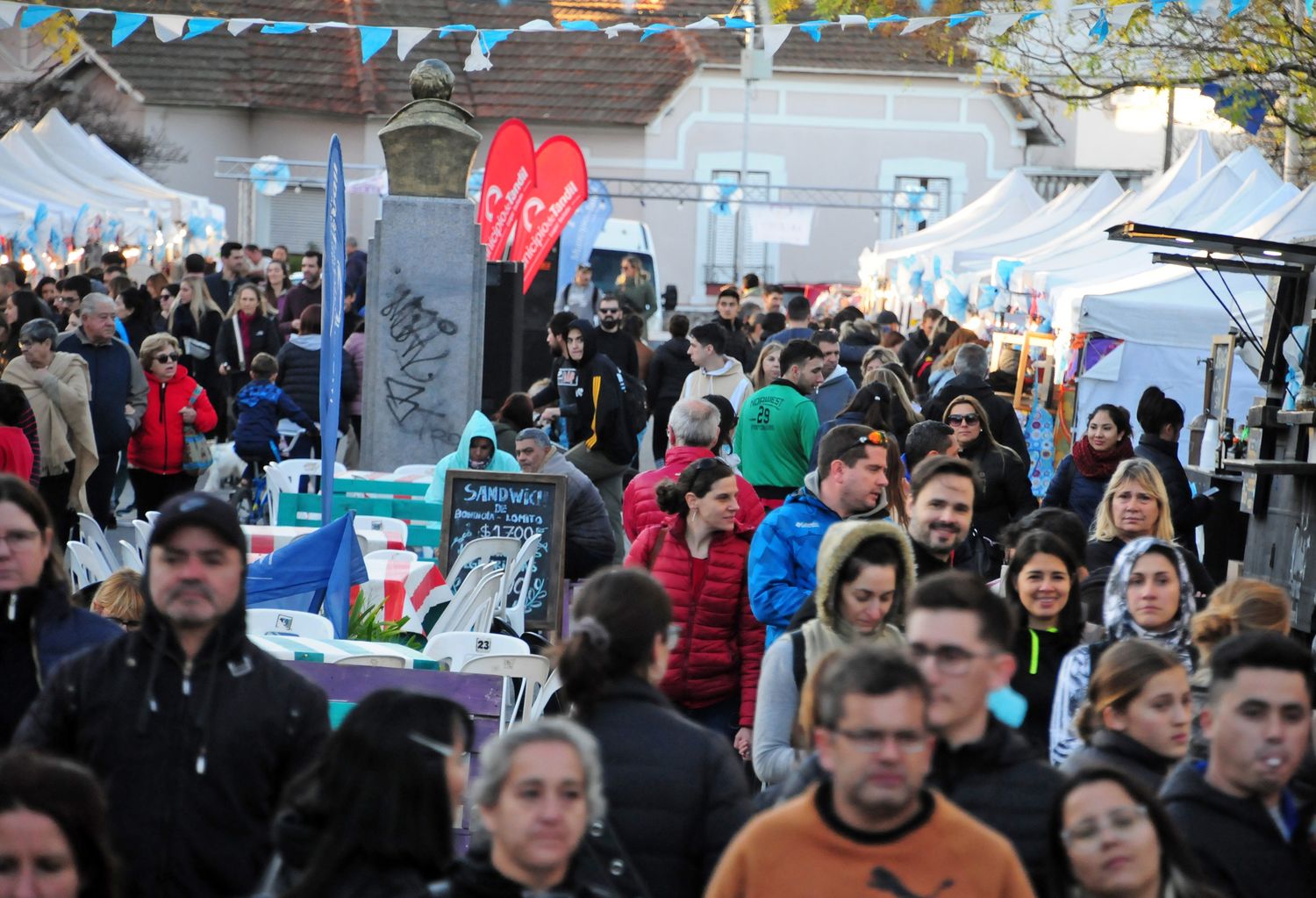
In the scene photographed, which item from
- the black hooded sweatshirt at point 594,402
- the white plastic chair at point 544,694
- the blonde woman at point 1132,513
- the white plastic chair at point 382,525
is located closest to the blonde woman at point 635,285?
the black hooded sweatshirt at point 594,402

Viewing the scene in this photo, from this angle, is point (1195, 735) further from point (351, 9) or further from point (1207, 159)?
point (351, 9)

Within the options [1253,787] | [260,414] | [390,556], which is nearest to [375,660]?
[390,556]

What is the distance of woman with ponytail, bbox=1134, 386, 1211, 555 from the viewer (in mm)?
9992

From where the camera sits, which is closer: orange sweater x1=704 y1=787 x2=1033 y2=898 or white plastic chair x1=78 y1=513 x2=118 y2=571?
orange sweater x1=704 y1=787 x2=1033 y2=898

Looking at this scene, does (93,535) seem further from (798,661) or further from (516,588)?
(798,661)

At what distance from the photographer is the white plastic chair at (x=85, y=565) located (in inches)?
346

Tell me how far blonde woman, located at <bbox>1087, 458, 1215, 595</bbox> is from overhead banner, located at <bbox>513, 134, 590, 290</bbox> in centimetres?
909

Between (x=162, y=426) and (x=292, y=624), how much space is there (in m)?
5.15

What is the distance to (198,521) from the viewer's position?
382 centimetres

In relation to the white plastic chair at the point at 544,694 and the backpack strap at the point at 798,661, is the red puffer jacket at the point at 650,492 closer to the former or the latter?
the white plastic chair at the point at 544,694

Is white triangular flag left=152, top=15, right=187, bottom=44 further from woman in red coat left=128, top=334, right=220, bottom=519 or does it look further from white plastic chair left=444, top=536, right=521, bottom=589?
white plastic chair left=444, top=536, right=521, bottom=589

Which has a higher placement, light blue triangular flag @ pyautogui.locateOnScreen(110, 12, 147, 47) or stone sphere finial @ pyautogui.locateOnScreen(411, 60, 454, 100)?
light blue triangular flag @ pyautogui.locateOnScreen(110, 12, 147, 47)

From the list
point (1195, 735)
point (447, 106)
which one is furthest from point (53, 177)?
point (1195, 735)

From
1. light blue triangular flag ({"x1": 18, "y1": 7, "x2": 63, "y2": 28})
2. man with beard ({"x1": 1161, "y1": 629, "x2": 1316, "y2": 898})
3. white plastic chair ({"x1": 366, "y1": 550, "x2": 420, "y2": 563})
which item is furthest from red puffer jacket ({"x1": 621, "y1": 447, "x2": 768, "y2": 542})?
light blue triangular flag ({"x1": 18, "y1": 7, "x2": 63, "y2": 28})
